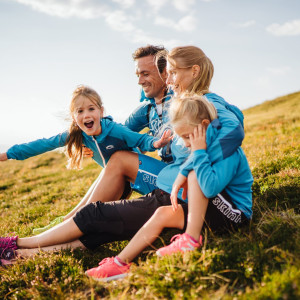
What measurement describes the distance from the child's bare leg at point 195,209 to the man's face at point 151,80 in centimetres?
316

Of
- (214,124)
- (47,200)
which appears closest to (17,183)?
(47,200)

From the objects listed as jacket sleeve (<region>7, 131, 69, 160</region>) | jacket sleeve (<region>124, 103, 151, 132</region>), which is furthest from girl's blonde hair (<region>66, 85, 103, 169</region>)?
jacket sleeve (<region>124, 103, 151, 132</region>)

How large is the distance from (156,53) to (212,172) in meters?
3.81

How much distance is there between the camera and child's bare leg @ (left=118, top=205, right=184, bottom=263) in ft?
11.5

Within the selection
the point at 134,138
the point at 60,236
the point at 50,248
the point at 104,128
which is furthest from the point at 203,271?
the point at 104,128

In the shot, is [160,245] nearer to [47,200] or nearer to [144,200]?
[144,200]

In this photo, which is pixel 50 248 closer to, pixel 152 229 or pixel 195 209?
pixel 152 229

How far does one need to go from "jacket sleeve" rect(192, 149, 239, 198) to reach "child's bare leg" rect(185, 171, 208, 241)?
0.33 feet

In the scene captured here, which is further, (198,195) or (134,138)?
(134,138)

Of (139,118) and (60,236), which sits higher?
(139,118)

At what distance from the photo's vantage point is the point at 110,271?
334 cm

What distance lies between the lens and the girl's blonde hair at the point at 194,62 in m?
4.72

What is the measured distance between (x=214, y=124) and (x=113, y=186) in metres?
2.11

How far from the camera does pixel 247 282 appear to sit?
9.20ft
